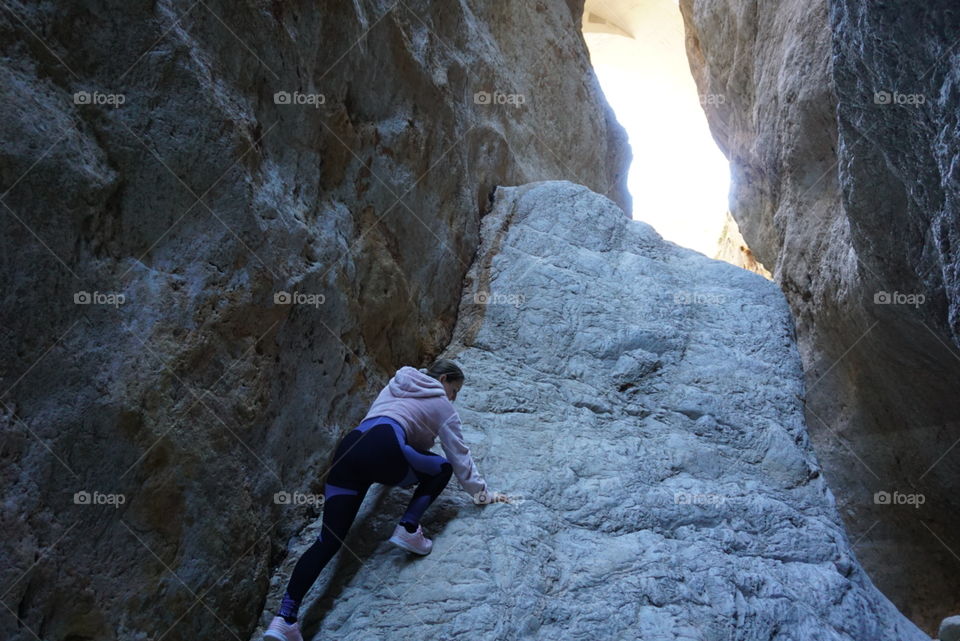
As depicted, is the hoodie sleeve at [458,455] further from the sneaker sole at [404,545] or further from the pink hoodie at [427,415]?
the sneaker sole at [404,545]

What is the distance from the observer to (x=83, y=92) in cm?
312

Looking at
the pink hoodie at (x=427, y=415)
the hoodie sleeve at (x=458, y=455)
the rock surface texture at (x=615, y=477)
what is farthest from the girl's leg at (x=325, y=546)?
the hoodie sleeve at (x=458, y=455)

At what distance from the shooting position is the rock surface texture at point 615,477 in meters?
3.58

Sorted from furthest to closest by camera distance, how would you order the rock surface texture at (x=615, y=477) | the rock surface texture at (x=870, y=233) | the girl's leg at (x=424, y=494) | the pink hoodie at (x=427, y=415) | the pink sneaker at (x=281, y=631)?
1. the rock surface texture at (x=870, y=233)
2. the pink hoodie at (x=427, y=415)
3. the girl's leg at (x=424, y=494)
4. the rock surface texture at (x=615, y=477)
5. the pink sneaker at (x=281, y=631)

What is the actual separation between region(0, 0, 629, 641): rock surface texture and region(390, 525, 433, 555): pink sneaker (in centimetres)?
60

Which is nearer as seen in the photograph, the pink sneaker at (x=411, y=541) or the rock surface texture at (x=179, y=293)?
the rock surface texture at (x=179, y=293)

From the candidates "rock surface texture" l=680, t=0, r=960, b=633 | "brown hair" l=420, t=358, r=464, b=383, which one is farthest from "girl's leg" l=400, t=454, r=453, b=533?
"rock surface texture" l=680, t=0, r=960, b=633

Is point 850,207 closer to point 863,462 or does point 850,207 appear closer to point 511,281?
point 511,281

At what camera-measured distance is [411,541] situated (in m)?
3.67

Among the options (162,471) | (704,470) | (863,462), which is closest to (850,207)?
(704,470)

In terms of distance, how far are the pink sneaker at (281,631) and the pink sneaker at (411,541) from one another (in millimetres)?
620

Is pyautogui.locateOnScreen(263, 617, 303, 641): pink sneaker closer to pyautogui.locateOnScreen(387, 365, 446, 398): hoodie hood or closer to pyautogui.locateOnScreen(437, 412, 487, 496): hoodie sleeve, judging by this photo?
pyautogui.locateOnScreen(437, 412, 487, 496): hoodie sleeve

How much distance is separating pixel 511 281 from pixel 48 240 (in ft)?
12.7

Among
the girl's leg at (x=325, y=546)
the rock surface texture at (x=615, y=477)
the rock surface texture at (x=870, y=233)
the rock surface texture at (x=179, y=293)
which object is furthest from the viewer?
the rock surface texture at (x=870, y=233)
